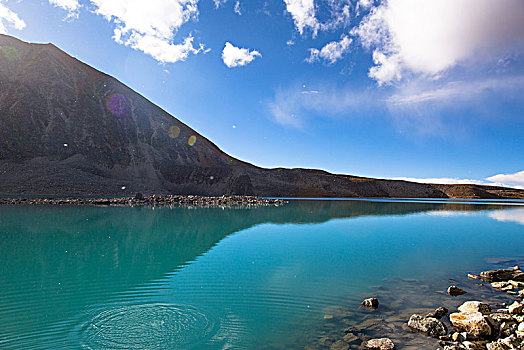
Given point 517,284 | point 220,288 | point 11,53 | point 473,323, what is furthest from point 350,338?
point 11,53

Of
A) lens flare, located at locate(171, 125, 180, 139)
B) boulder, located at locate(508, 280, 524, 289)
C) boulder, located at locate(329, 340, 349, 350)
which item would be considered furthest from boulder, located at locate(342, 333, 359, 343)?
lens flare, located at locate(171, 125, 180, 139)

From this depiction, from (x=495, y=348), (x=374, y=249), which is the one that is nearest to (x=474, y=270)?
(x=374, y=249)

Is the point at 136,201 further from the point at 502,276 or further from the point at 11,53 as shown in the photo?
the point at 11,53

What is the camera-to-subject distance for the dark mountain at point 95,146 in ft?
177

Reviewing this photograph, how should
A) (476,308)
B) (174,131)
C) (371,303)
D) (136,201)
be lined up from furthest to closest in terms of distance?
(174,131), (136,201), (371,303), (476,308)

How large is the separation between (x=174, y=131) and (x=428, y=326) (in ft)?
308

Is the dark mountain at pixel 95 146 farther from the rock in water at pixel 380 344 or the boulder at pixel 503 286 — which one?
the boulder at pixel 503 286

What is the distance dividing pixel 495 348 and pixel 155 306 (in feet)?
19.9

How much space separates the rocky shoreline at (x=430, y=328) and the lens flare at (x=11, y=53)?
97.3 metres

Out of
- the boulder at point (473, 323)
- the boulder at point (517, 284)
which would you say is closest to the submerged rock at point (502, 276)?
the boulder at point (517, 284)

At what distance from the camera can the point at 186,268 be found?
388 inches

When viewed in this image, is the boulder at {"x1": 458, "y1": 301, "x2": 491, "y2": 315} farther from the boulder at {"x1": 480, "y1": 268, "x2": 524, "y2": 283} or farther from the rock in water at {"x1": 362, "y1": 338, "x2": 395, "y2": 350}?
the boulder at {"x1": 480, "y1": 268, "x2": 524, "y2": 283}

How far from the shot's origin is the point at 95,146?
68.9 metres

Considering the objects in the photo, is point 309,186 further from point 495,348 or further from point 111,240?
point 495,348
